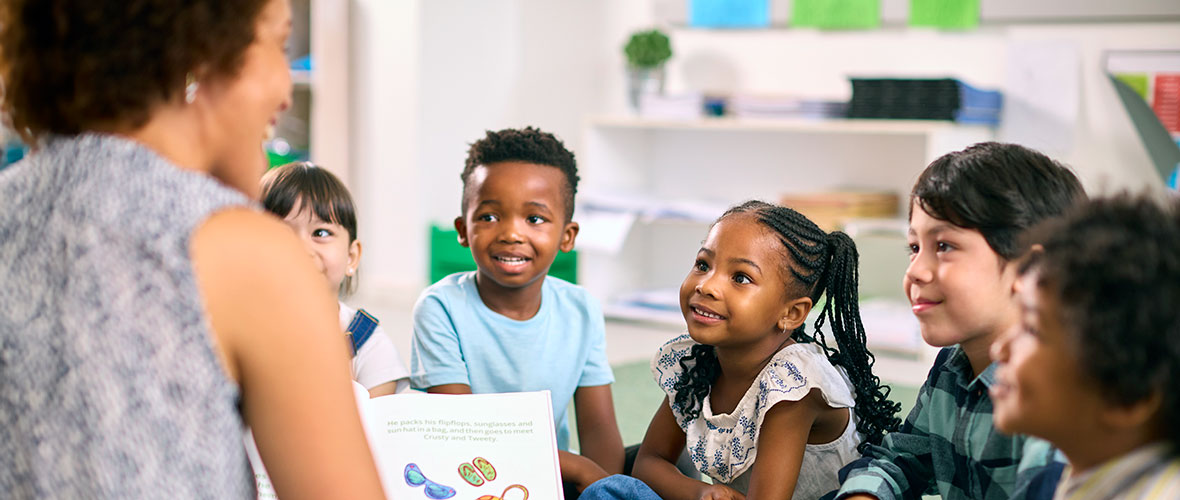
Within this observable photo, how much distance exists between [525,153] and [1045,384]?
107cm

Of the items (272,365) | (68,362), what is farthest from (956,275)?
(68,362)

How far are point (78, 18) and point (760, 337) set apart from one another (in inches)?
35.9

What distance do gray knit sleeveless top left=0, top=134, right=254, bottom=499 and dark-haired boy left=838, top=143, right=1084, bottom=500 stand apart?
72 cm

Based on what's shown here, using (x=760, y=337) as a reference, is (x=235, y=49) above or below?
→ above

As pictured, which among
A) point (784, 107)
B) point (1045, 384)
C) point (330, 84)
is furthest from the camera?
point (330, 84)

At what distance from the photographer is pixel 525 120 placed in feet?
13.4

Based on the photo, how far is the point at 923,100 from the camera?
309 centimetres

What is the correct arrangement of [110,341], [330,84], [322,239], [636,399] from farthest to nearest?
[330,84] → [636,399] → [322,239] → [110,341]

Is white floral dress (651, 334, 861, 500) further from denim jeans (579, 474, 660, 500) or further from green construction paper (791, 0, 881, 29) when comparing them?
green construction paper (791, 0, 881, 29)

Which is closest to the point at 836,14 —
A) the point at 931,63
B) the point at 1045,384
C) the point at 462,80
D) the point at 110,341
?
the point at 931,63

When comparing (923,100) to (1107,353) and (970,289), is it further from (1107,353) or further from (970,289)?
(1107,353)

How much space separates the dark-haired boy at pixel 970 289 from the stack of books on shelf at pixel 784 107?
2.15 metres

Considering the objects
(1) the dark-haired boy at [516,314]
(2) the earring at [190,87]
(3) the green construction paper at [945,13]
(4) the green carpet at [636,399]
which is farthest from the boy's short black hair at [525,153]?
(3) the green construction paper at [945,13]

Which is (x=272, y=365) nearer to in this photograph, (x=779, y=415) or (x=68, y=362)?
(x=68, y=362)
